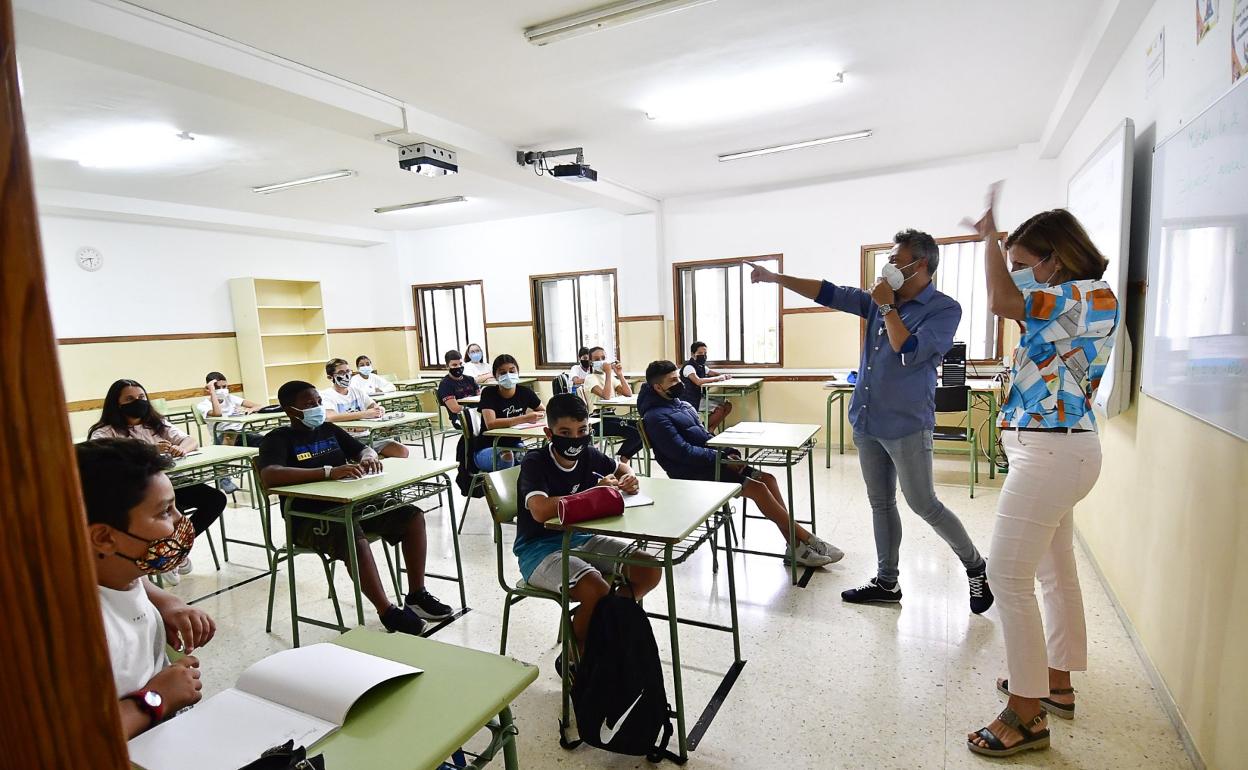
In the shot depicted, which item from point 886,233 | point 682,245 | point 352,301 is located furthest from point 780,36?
point 352,301

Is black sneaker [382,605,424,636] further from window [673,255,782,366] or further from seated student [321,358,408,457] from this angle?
window [673,255,782,366]

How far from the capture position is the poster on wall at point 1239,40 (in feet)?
5.14

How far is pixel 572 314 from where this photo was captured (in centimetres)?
826

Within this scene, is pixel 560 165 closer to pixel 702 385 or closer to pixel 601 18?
pixel 601 18

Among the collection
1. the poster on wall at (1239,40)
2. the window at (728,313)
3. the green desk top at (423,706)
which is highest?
the poster on wall at (1239,40)

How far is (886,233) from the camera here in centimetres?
614

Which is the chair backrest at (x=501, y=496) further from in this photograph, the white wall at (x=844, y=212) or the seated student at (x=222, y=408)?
the white wall at (x=844, y=212)

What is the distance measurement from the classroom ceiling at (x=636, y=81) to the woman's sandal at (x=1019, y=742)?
117 inches

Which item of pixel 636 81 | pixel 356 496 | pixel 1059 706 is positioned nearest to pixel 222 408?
pixel 356 496

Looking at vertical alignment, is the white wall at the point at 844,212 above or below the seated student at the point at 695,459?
above

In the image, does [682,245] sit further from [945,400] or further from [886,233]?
[945,400]

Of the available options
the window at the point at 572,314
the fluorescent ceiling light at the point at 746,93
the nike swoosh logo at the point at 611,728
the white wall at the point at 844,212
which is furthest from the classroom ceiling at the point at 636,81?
the nike swoosh logo at the point at 611,728

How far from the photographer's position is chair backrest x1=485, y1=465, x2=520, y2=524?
2.32m

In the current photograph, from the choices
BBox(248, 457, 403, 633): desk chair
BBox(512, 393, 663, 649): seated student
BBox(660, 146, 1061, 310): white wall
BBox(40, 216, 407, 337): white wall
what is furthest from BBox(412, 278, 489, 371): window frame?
BBox(512, 393, 663, 649): seated student
